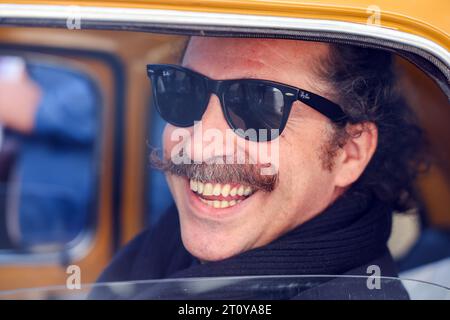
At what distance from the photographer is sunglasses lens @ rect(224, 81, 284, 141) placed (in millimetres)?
1684

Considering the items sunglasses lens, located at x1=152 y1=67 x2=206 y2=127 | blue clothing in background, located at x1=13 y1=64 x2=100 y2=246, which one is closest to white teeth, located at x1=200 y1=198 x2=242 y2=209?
sunglasses lens, located at x1=152 y1=67 x2=206 y2=127

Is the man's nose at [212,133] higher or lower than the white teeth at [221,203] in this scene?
higher

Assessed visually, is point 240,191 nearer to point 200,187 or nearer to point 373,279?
point 200,187

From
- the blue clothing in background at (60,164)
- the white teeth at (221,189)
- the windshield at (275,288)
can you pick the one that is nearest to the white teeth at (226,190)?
the white teeth at (221,189)

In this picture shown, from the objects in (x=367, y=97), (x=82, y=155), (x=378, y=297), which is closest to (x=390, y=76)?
(x=367, y=97)

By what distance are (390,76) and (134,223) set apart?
2283 mm

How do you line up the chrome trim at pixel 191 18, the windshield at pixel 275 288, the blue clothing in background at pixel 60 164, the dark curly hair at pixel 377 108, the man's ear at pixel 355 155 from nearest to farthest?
the chrome trim at pixel 191 18 < the windshield at pixel 275 288 < the dark curly hair at pixel 377 108 < the man's ear at pixel 355 155 < the blue clothing in background at pixel 60 164

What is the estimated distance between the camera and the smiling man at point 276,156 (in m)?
1.71

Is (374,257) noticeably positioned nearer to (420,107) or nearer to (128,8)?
(128,8)

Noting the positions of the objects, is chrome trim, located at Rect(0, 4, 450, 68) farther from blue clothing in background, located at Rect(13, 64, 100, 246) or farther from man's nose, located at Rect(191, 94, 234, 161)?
blue clothing in background, located at Rect(13, 64, 100, 246)

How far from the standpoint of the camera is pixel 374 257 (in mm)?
1820

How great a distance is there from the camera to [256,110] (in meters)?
1.68

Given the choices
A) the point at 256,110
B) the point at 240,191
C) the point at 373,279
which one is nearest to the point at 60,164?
the point at 240,191

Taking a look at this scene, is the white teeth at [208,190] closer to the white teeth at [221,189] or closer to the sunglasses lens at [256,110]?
the white teeth at [221,189]
